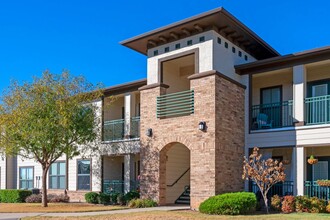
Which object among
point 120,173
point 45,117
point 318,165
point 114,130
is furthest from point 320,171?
point 45,117

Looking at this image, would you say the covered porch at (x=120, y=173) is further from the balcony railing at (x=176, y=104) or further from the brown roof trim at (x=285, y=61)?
the brown roof trim at (x=285, y=61)

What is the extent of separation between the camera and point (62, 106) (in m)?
19.6

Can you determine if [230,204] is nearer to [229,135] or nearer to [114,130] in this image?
[229,135]

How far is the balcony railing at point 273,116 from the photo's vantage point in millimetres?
19562

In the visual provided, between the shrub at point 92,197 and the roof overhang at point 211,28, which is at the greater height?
the roof overhang at point 211,28

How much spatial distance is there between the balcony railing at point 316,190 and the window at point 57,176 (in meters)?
15.7

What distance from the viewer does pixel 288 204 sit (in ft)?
53.7

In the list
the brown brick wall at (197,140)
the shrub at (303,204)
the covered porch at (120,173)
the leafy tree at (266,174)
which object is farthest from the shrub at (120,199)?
the shrub at (303,204)

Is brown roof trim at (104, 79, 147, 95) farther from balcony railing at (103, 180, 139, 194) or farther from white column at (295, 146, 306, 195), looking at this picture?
white column at (295, 146, 306, 195)

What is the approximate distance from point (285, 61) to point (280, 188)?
19.1 feet

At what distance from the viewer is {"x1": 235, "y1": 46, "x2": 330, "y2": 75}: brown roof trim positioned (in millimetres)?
17438

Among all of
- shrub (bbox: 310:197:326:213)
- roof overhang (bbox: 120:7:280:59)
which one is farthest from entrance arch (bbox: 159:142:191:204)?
shrub (bbox: 310:197:326:213)

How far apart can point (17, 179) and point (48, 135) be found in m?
13.6

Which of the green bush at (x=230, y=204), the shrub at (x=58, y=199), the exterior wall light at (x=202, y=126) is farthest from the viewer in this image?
the shrub at (x=58, y=199)
